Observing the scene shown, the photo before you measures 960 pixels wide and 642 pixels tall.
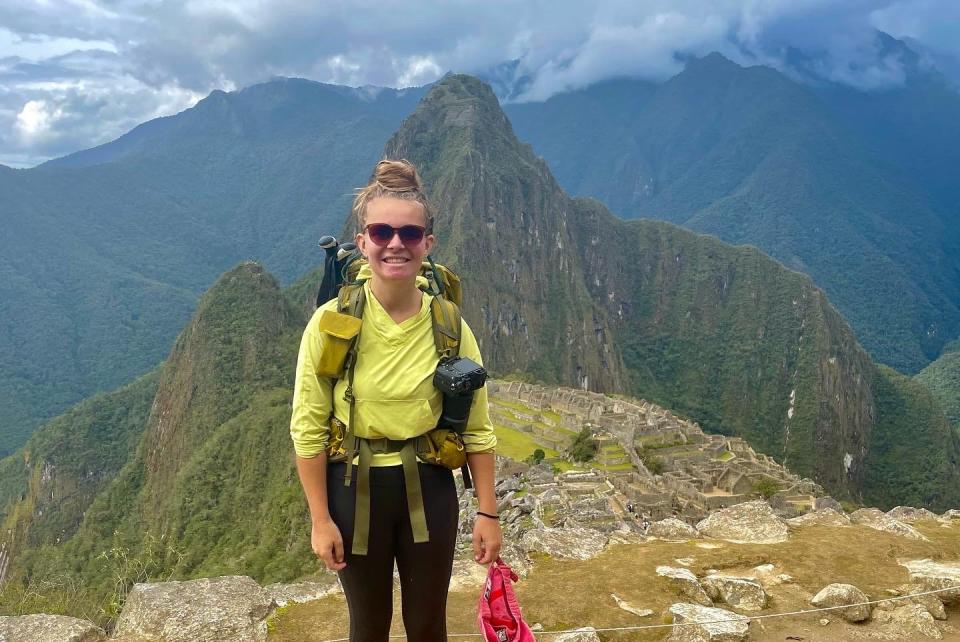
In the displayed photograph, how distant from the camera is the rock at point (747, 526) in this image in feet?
26.7

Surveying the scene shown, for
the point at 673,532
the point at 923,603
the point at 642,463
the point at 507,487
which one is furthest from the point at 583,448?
the point at 923,603

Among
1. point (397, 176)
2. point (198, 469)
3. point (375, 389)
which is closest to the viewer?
point (375, 389)

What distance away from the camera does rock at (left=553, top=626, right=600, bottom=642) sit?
5.16 meters

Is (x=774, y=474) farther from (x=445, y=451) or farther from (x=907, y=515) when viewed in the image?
(x=445, y=451)

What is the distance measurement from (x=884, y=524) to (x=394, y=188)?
8.61 meters

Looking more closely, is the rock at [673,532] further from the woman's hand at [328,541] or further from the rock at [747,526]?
the woman's hand at [328,541]

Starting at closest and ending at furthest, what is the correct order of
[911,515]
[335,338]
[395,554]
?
[335,338], [395,554], [911,515]

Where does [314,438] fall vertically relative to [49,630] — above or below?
above

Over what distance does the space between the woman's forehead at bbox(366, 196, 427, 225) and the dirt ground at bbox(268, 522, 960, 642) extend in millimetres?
3781

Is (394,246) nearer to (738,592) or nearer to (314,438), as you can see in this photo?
(314,438)

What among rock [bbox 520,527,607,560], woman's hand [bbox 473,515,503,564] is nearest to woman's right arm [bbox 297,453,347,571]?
woman's hand [bbox 473,515,503,564]

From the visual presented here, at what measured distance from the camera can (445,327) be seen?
3.41 metres

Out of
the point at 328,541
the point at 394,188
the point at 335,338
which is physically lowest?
the point at 328,541

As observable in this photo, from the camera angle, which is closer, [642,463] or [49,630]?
[49,630]
